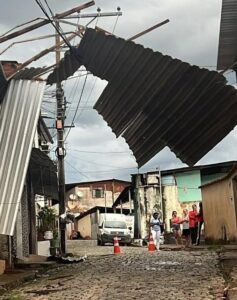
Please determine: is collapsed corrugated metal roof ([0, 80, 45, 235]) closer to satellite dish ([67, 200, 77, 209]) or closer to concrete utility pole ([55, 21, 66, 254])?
concrete utility pole ([55, 21, 66, 254])

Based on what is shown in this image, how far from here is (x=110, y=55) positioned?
10.7m

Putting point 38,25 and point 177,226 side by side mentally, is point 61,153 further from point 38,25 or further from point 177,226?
point 38,25

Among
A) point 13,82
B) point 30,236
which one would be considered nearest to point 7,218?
point 13,82

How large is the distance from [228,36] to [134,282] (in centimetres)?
517

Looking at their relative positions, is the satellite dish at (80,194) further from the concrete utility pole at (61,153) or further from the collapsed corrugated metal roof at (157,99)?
the collapsed corrugated metal roof at (157,99)

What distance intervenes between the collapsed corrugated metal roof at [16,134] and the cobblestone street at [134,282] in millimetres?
→ 1961

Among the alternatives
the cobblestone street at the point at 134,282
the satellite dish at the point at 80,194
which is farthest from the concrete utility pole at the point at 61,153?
the satellite dish at the point at 80,194

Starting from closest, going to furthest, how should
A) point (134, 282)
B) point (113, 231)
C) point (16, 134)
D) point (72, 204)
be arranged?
point (134, 282)
point (16, 134)
point (113, 231)
point (72, 204)

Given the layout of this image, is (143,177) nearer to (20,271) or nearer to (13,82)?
(20,271)

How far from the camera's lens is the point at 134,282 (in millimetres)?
11891

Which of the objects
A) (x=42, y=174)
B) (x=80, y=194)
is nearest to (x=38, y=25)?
(x=42, y=174)

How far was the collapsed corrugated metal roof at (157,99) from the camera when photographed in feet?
32.8

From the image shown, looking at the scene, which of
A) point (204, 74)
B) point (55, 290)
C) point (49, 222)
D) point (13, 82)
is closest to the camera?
point (204, 74)

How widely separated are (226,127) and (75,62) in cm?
344
